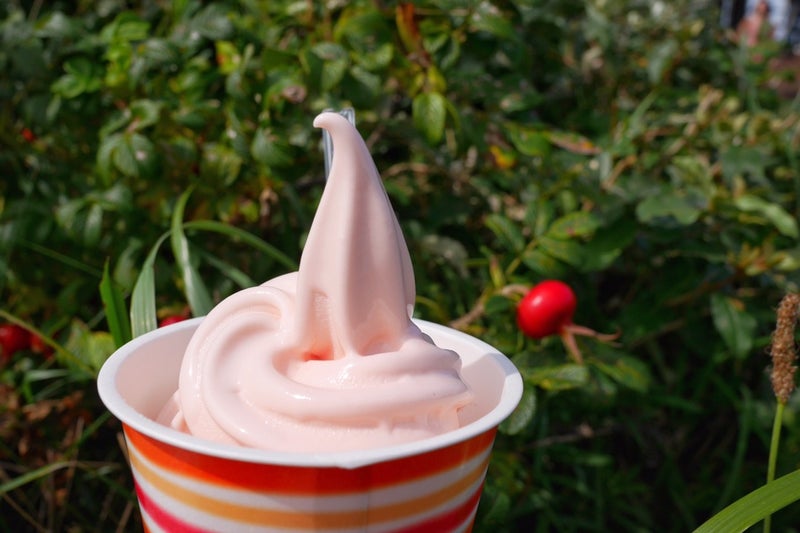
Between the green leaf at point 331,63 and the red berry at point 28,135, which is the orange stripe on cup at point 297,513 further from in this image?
the red berry at point 28,135

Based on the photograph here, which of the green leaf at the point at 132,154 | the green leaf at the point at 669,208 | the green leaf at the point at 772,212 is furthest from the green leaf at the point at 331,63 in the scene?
the green leaf at the point at 772,212

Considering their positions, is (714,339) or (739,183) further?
(714,339)

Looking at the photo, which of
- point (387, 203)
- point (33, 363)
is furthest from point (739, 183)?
point (33, 363)

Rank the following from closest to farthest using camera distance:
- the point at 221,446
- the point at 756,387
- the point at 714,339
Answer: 1. the point at 221,446
2. the point at 714,339
3. the point at 756,387

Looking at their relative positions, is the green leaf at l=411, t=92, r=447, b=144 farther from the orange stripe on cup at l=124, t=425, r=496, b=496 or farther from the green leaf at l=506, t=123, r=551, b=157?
the orange stripe on cup at l=124, t=425, r=496, b=496

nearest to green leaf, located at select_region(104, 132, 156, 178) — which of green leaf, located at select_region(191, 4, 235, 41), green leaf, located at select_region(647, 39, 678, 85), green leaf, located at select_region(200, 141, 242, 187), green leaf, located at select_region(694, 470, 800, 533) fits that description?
green leaf, located at select_region(200, 141, 242, 187)

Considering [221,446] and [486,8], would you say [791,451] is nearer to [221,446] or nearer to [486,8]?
[486,8]

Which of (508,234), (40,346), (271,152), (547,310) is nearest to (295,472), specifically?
(547,310)
